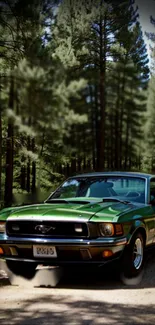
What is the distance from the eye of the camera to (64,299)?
5.10 meters

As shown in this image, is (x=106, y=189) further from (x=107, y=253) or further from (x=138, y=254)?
(x=107, y=253)

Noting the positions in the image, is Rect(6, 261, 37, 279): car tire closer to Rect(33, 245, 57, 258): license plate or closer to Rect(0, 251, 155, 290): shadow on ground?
Rect(0, 251, 155, 290): shadow on ground

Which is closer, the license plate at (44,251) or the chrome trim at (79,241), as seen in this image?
the chrome trim at (79,241)

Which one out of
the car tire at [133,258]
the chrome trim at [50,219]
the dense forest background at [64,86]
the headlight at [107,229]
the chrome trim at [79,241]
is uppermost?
the dense forest background at [64,86]

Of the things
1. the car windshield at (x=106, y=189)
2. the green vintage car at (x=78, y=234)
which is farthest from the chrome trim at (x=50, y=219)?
the car windshield at (x=106, y=189)

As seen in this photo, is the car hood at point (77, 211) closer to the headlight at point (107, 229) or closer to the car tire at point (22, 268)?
the headlight at point (107, 229)

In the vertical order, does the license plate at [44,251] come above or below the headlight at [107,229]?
below

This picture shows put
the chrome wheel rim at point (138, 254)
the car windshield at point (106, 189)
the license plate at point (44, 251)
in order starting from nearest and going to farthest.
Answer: the license plate at point (44, 251) < the chrome wheel rim at point (138, 254) < the car windshield at point (106, 189)

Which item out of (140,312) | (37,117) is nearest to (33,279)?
(140,312)

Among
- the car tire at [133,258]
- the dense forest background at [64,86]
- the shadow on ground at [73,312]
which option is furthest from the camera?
the dense forest background at [64,86]

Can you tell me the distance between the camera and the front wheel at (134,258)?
583 cm

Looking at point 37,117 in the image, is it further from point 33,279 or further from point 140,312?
point 140,312

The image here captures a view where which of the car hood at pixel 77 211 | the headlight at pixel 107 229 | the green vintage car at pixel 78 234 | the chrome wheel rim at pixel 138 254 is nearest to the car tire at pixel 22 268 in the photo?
the green vintage car at pixel 78 234

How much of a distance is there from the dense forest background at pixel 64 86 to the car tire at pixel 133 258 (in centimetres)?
891
